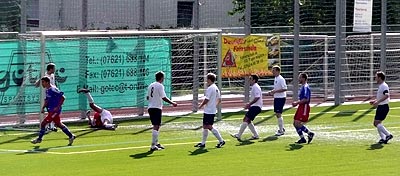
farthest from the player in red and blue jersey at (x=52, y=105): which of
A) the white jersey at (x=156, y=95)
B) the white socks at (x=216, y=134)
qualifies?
the white socks at (x=216, y=134)

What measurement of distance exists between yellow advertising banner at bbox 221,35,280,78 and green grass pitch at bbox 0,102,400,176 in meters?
3.77

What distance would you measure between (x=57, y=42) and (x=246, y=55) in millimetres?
7218

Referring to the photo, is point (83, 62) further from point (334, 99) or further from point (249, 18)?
point (334, 99)

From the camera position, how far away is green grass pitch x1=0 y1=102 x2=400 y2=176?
1888cm

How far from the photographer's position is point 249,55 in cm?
3303

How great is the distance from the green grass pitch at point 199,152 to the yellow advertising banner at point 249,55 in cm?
377

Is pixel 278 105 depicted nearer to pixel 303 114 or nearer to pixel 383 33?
pixel 303 114

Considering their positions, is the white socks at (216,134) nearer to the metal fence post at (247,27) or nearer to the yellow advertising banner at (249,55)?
the yellow advertising banner at (249,55)

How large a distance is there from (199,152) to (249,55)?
11.6m

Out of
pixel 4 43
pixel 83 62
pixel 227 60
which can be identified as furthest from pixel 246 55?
pixel 4 43

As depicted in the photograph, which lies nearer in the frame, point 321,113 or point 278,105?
point 278,105

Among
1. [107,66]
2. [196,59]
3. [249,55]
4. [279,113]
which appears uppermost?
[249,55]

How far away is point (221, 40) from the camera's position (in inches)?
1179

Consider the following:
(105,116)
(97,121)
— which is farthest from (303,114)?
(97,121)
